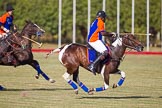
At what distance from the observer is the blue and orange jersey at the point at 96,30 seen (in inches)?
808

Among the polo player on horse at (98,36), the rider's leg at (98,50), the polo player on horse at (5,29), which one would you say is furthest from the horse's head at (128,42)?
the polo player on horse at (5,29)

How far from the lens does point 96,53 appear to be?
20.6 m

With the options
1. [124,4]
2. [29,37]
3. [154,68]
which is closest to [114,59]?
[29,37]

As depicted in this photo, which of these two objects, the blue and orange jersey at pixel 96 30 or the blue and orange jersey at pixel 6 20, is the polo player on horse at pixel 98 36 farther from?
the blue and orange jersey at pixel 6 20

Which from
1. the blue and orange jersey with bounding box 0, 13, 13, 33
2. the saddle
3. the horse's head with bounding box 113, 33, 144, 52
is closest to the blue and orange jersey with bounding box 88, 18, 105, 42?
the saddle

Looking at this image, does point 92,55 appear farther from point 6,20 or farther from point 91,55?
point 6,20

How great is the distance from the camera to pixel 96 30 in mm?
20547

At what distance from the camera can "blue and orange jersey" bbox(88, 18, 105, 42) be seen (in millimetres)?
20516

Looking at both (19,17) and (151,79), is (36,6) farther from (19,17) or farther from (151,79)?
(151,79)

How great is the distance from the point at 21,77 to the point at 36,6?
52.4 metres

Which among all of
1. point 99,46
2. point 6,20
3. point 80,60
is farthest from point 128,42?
point 6,20

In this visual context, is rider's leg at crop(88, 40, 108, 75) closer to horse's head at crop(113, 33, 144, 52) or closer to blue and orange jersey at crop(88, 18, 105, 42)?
blue and orange jersey at crop(88, 18, 105, 42)

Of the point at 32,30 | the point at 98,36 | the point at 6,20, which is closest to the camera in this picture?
the point at 98,36

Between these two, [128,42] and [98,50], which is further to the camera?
[128,42]
